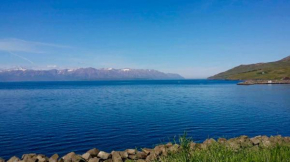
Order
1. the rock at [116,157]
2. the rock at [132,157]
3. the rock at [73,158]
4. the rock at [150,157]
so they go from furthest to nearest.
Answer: the rock at [132,157], the rock at [116,157], the rock at [73,158], the rock at [150,157]

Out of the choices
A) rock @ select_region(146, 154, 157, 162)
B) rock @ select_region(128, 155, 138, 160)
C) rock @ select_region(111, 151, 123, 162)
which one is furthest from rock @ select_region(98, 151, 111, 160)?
rock @ select_region(146, 154, 157, 162)

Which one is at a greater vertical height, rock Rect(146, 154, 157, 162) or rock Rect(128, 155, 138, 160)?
rock Rect(146, 154, 157, 162)

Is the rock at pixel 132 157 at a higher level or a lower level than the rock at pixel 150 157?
lower

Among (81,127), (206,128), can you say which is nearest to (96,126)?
(81,127)

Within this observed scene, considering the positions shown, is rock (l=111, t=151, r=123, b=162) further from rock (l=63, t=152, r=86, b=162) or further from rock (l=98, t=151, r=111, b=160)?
rock (l=63, t=152, r=86, b=162)

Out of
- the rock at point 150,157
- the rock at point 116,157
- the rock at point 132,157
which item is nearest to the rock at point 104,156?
the rock at point 116,157

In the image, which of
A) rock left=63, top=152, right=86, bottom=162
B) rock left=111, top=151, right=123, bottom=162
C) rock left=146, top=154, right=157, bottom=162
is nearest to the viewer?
rock left=146, top=154, right=157, bottom=162

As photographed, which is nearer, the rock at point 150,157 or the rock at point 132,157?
the rock at point 150,157

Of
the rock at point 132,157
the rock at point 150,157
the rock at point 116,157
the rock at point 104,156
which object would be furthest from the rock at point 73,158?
the rock at point 150,157

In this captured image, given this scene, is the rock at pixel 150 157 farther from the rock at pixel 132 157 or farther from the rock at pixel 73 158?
the rock at pixel 73 158

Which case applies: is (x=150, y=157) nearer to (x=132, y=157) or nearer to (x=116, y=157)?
(x=132, y=157)

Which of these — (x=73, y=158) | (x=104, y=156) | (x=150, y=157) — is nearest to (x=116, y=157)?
(x=104, y=156)

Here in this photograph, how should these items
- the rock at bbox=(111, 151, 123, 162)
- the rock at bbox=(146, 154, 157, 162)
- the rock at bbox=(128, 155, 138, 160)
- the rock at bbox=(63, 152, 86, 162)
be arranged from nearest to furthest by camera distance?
the rock at bbox=(146, 154, 157, 162)
the rock at bbox=(63, 152, 86, 162)
the rock at bbox=(111, 151, 123, 162)
the rock at bbox=(128, 155, 138, 160)

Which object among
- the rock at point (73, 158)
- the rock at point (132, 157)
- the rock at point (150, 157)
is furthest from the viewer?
the rock at point (132, 157)
